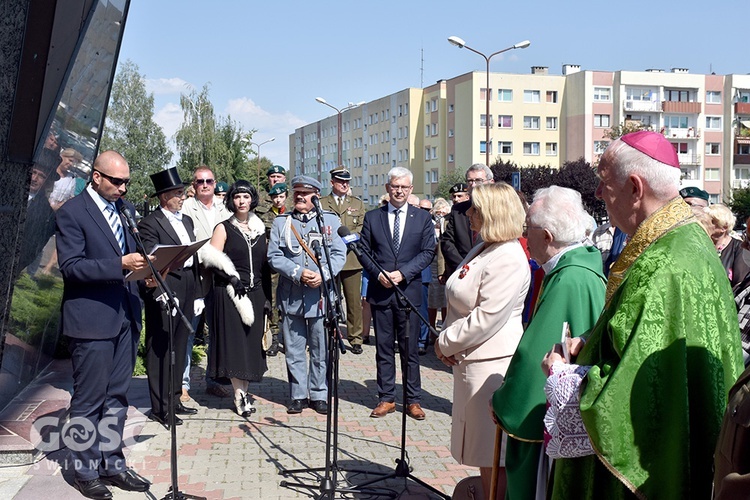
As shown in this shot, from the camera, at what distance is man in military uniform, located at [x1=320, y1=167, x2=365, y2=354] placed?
10492mm

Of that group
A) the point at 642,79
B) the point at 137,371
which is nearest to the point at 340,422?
the point at 137,371

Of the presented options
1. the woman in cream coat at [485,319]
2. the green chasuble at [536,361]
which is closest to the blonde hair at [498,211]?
the woman in cream coat at [485,319]

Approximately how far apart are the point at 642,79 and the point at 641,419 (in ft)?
258

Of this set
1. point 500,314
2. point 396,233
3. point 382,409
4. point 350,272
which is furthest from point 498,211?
point 350,272

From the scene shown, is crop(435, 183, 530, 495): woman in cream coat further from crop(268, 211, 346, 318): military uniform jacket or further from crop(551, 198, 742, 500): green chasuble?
crop(268, 211, 346, 318): military uniform jacket

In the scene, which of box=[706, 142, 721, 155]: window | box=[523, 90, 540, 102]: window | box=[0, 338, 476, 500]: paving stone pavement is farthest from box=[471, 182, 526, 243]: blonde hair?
box=[706, 142, 721, 155]: window

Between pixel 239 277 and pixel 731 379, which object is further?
pixel 239 277

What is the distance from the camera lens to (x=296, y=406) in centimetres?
739

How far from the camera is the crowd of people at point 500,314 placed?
2.53 metres

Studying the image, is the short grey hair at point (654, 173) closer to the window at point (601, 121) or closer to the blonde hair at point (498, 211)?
the blonde hair at point (498, 211)

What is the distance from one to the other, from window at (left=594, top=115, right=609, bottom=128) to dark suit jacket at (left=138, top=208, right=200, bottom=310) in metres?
71.6

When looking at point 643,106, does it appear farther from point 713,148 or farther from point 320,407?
point 320,407

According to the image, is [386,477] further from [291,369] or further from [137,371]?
[137,371]

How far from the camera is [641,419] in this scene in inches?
99.4
